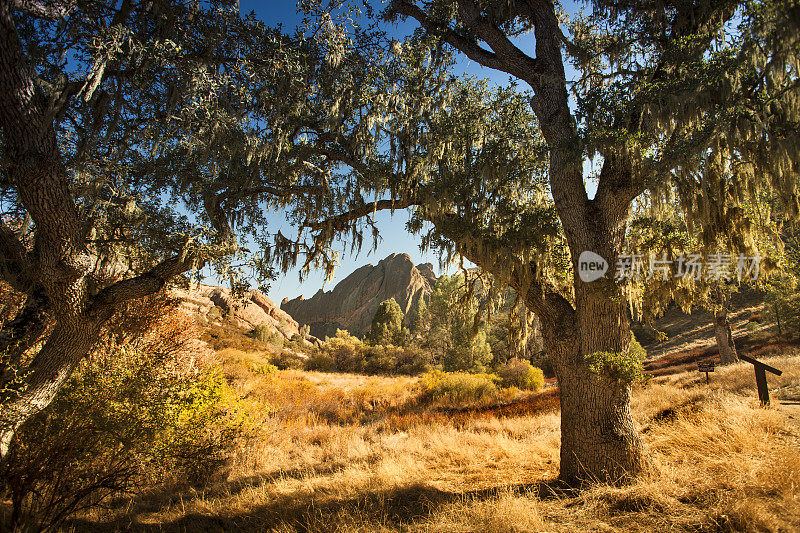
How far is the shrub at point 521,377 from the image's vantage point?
57.1 ft

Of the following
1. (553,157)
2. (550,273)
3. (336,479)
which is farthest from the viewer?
(550,273)

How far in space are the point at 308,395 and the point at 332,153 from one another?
1035 cm

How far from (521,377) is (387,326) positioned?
65.9ft

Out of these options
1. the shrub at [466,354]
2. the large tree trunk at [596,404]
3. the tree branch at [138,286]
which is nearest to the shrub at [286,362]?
the shrub at [466,354]

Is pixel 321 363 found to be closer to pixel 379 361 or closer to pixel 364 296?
pixel 379 361

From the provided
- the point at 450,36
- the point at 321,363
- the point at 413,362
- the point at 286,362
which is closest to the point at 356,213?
the point at 450,36

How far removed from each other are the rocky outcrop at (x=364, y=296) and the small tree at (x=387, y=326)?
26.0 m

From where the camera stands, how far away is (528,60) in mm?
5461

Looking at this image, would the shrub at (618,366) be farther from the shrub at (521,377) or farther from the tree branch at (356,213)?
the shrub at (521,377)

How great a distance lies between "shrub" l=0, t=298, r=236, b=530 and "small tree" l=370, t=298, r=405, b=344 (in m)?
28.1

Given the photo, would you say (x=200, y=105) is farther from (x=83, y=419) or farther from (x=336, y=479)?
(x=336, y=479)

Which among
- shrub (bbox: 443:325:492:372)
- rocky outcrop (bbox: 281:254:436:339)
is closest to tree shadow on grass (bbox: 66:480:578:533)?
shrub (bbox: 443:325:492:372)

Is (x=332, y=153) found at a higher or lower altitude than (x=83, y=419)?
higher

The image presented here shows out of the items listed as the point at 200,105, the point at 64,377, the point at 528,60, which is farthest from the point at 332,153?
the point at 64,377
